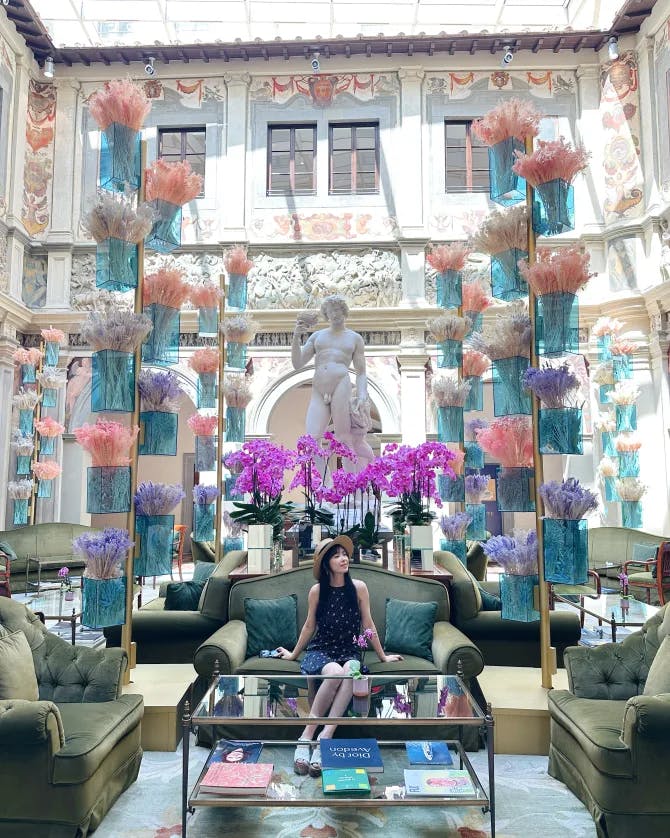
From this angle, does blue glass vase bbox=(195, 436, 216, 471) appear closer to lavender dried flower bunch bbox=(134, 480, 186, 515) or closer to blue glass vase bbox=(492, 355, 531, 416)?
lavender dried flower bunch bbox=(134, 480, 186, 515)

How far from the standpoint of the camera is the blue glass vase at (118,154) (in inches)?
177

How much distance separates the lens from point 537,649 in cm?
496

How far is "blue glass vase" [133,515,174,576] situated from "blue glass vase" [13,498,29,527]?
7.14 metres

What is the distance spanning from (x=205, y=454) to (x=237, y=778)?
19.6ft

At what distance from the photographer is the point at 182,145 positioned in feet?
39.6

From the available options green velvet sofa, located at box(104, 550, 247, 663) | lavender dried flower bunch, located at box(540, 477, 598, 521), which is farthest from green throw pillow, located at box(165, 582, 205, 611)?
lavender dried flower bunch, located at box(540, 477, 598, 521)

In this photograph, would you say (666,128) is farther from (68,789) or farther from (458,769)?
(68,789)

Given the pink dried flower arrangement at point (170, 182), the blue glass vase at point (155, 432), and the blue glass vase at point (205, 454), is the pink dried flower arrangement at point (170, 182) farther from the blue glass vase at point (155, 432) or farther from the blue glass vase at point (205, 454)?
the blue glass vase at point (205, 454)

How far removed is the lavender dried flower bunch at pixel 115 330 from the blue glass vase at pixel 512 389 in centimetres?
229

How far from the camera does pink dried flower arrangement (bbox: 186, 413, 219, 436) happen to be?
27.5 ft

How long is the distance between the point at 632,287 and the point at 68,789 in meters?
10.4

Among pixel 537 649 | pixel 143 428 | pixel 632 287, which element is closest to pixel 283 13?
pixel 632 287

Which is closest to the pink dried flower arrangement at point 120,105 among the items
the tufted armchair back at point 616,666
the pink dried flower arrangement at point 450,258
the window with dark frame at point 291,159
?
the pink dried flower arrangement at point 450,258

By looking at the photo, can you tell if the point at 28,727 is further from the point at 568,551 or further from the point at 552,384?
the point at 552,384
